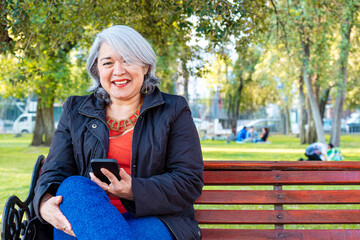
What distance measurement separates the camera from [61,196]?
2297 millimetres

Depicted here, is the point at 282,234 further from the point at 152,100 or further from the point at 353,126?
the point at 353,126

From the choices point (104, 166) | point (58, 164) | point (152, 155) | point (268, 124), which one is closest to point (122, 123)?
point (152, 155)

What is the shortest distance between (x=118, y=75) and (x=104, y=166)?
0.66m

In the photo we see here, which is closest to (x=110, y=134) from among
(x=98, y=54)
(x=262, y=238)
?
(x=98, y=54)

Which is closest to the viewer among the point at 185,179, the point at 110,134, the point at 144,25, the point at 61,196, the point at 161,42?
the point at 61,196

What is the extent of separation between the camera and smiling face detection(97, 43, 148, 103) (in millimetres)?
2697

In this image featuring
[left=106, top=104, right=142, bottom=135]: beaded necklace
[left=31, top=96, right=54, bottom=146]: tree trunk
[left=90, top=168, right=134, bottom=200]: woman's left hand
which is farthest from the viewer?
[left=31, top=96, right=54, bottom=146]: tree trunk

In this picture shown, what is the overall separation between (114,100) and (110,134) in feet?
0.79

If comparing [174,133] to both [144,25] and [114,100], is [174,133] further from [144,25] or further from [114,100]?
[144,25]

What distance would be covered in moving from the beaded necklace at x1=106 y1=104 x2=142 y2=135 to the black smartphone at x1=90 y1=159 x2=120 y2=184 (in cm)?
43

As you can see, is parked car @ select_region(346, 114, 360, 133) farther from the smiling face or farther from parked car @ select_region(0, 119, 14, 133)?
the smiling face

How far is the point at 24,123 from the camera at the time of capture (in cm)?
4284

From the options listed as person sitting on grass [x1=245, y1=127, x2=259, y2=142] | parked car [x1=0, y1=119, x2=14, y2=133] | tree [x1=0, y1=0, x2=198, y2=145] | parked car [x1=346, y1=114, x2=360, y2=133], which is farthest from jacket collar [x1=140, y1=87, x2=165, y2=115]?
parked car [x1=346, y1=114, x2=360, y2=133]

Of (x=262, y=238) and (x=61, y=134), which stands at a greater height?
(x=61, y=134)
